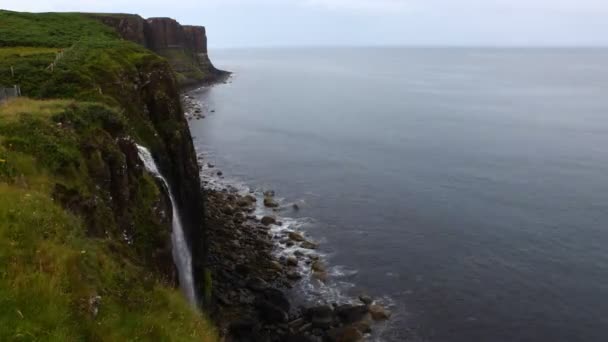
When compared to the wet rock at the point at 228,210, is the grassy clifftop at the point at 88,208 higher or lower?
higher

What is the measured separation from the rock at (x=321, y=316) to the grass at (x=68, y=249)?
1402 cm

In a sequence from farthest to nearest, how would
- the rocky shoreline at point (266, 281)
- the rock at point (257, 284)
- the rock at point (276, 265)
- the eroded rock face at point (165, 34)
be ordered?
the eroded rock face at point (165, 34) < the rock at point (276, 265) < the rock at point (257, 284) < the rocky shoreline at point (266, 281)

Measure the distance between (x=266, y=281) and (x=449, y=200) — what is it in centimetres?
2510

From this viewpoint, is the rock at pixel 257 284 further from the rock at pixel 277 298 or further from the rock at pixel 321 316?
the rock at pixel 321 316

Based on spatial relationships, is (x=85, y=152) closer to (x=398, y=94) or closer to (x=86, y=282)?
(x=86, y=282)

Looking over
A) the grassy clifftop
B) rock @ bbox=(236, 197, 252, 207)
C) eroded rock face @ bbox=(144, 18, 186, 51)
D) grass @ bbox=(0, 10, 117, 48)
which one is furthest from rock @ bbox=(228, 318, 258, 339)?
eroded rock face @ bbox=(144, 18, 186, 51)

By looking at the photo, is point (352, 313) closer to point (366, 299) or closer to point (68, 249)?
point (366, 299)

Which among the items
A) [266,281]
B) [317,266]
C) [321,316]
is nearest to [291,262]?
[317,266]

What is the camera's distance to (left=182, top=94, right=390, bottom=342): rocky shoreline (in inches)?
1200

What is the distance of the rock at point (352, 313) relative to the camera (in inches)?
1278

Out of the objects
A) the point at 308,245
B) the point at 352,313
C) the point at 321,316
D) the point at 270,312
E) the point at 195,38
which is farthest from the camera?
the point at 195,38

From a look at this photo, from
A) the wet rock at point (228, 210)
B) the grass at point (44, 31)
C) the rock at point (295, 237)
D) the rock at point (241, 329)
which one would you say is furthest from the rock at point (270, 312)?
the grass at point (44, 31)

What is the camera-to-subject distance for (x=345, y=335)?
30.4 m

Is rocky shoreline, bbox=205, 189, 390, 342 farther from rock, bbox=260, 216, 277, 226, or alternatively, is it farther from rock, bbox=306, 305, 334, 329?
rock, bbox=260, 216, 277, 226
